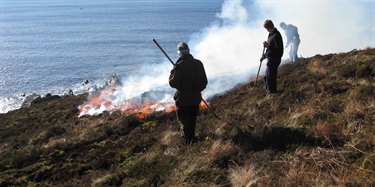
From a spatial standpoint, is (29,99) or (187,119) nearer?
(187,119)

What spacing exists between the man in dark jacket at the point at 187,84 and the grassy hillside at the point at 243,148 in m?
0.45

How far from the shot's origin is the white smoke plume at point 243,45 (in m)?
15.7

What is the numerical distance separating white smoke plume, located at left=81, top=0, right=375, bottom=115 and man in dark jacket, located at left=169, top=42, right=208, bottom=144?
16.8 feet

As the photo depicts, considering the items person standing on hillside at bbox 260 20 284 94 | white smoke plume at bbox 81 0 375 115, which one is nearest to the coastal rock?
white smoke plume at bbox 81 0 375 115

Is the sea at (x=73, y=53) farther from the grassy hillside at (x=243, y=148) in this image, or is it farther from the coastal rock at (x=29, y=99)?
the grassy hillside at (x=243, y=148)

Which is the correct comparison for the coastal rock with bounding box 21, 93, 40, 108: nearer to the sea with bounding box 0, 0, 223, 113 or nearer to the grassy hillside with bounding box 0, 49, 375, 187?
the sea with bounding box 0, 0, 223, 113

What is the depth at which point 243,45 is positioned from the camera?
2842 cm

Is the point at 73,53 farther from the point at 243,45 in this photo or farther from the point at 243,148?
the point at 243,148

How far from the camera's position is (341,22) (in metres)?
46.4

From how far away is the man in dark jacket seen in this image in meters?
7.37

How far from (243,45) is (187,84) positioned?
2171 centimetres

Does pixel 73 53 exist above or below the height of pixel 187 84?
above

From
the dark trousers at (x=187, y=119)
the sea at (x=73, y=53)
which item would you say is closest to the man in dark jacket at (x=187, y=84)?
the dark trousers at (x=187, y=119)

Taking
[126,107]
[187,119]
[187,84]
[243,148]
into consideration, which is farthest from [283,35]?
[243,148]
